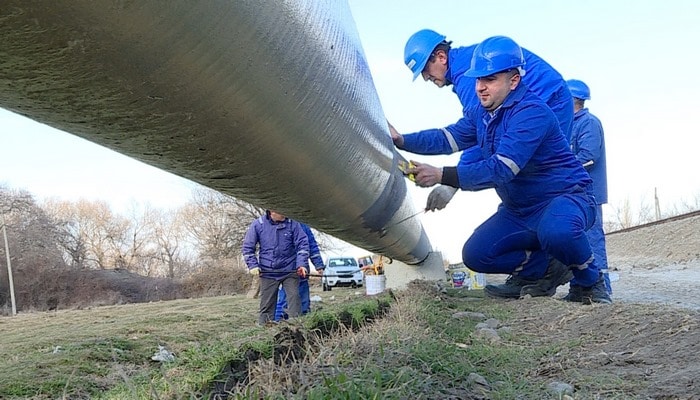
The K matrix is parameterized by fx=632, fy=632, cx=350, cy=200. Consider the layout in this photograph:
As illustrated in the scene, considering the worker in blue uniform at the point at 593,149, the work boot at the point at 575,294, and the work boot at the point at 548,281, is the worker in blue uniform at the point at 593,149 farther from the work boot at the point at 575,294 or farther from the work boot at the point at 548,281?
the work boot at the point at 575,294

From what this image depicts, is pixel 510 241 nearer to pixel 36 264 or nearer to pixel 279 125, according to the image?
pixel 279 125

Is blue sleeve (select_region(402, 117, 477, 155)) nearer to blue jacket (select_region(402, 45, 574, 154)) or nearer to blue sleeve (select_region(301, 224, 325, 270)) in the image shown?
blue jacket (select_region(402, 45, 574, 154))

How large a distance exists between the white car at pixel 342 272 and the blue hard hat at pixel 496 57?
48.0 feet

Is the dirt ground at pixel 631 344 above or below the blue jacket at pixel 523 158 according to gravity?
below

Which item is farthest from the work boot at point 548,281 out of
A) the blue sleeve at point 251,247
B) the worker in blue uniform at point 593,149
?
the blue sleeve at point 251,247

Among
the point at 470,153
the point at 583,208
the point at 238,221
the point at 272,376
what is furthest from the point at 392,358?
the point at 238,221

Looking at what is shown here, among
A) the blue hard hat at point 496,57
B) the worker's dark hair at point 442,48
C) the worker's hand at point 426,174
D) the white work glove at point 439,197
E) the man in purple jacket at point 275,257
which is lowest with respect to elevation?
the man in purple jacket at point 275,257

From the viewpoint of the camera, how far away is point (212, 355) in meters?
2.82

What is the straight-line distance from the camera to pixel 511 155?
12.6ft

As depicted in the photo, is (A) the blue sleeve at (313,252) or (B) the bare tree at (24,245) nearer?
(A) the blue sleeve at (313,252)

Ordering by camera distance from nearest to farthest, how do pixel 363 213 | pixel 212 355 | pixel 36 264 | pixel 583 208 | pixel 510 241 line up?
pixel 212 355 < pixel 363 213 < pixel 583 208 < pixel 510 241 < pixel 36 264

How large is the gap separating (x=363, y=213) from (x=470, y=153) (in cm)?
187

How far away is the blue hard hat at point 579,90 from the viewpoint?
6.14 meters

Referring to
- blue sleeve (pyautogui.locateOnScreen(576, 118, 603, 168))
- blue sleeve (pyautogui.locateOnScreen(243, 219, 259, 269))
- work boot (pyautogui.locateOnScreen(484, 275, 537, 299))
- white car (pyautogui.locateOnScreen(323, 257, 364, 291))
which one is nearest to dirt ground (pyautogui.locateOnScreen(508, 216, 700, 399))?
work boot (pyautogui.locateOnScreen(484, 275, 537, 299))
